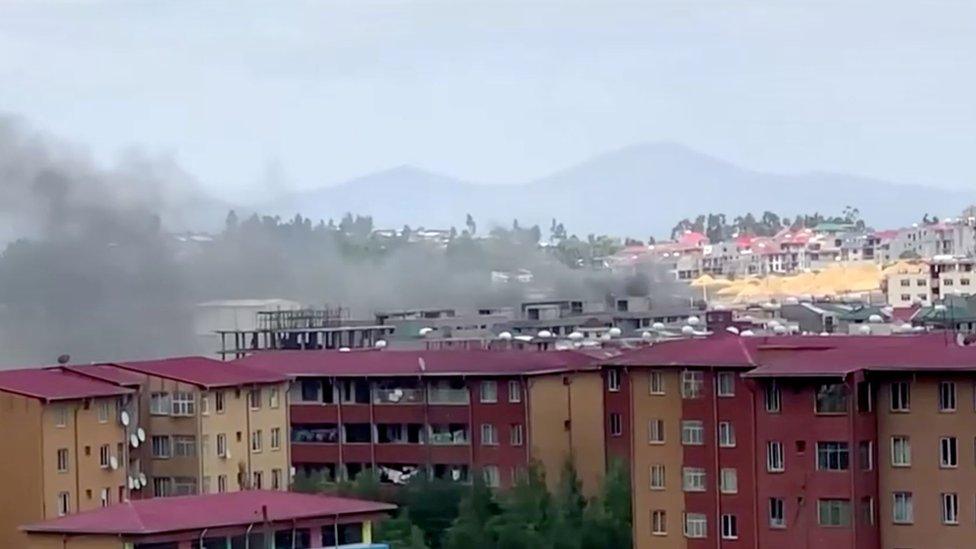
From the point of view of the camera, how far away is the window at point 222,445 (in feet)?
85.5

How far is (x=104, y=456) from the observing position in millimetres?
24297

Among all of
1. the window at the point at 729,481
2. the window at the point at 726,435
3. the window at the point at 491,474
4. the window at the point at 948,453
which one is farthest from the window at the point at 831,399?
the window at the point at 491,474

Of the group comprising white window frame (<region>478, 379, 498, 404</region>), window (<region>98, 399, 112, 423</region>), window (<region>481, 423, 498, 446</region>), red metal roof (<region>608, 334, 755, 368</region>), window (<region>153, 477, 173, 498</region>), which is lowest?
window (<region>153, 477, 173, 498</region>)

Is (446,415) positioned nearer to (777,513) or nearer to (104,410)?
(104,410)

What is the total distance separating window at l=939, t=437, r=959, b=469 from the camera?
20.5 metres

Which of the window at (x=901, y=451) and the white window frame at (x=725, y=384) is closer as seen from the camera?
the window at (x=901, y=451)

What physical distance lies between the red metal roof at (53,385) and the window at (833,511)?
7023mm

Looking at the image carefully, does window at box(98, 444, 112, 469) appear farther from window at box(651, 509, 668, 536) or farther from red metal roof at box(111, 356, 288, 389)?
window at box(651, 509, 668, 536)

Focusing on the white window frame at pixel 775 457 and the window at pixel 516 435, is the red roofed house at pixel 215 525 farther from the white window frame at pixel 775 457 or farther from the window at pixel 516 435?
the window at pixel 516 435

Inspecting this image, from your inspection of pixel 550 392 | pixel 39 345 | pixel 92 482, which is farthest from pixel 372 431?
pixel 39 345

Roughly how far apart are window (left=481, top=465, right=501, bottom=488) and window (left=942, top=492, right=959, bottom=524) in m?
8.91

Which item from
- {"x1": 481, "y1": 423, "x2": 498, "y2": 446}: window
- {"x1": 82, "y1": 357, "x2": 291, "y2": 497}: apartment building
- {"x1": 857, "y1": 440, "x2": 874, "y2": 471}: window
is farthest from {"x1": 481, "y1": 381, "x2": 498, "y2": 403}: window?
{"x1": 857, "y1": 440, "x2": 874, "y2": 471}: window

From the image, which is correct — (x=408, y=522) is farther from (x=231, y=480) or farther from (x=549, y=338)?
(x=549, y=338)

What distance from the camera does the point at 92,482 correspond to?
23.9m
